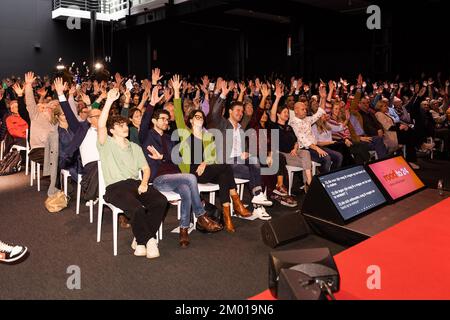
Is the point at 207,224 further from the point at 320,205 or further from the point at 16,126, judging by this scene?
the point at 16,126

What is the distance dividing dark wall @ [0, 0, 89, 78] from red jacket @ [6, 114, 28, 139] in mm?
6946

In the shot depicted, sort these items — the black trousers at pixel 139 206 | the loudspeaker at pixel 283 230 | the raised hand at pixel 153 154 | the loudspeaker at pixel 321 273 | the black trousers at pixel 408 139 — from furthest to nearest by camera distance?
the black trousers at pixel 408 139
the raised hand at pixel 153 154
the black trousers at pixel 139 206
the loudspeaker at pixel 283 230
the loudspeaker at pixel 321 273

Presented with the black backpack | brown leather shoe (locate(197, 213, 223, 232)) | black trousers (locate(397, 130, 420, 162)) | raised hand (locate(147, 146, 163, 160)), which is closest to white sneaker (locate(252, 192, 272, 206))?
brown leather shoe (locate(197, 213, 223, 232))

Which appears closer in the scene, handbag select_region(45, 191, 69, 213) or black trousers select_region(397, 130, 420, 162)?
handbag select_region(45, 191, 69, 213)

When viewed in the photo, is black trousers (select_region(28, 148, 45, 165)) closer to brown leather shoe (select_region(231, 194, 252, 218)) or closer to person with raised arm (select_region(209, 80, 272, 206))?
person with raised arm (select_region(209, 80, 272, 206))

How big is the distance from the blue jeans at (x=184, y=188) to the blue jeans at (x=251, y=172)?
0.78 metres

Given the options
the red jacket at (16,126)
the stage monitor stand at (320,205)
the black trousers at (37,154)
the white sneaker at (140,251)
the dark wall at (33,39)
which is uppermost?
the dark wall at (33,39)

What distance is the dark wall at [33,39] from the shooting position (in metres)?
12.1

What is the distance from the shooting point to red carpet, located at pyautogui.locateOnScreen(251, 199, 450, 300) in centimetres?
158

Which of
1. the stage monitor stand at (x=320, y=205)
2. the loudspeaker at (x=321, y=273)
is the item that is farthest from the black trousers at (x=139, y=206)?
→ the loudspeaker at (x=321, y=273)

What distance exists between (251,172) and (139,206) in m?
1.58

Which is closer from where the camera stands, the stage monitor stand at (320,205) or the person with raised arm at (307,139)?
the stage monitor stand at (320,205)

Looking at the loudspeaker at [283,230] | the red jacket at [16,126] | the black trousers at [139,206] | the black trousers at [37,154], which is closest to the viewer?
the loudspeaker at [283,230]

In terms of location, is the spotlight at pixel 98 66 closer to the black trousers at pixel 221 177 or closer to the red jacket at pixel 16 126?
the red jacket at pixel 16 126
